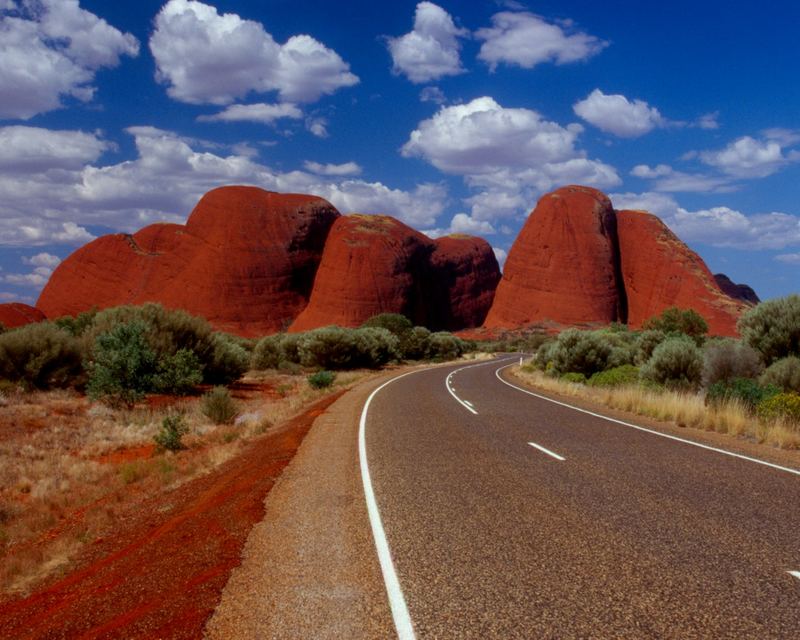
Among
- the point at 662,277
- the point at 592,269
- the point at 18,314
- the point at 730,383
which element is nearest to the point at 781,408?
the point at 730,383

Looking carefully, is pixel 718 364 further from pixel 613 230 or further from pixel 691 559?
pixel 613 230

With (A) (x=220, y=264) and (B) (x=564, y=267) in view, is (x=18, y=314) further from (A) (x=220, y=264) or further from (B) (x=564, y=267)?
(B) (x=564, y=267)

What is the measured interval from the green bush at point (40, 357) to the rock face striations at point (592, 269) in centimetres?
7523

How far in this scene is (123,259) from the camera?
95188mm

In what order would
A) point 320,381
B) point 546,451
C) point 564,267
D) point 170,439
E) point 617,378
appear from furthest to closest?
point 564,267, point 320,381, point 617,378, point 170,439, point 546,451

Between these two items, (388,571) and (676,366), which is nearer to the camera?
(388,571)

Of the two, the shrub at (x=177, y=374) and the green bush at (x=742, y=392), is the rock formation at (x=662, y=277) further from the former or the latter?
the shrub at (x=177, y=374)

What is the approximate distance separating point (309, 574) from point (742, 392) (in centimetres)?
1264

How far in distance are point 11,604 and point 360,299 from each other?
83.9 metres

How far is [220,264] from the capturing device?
88875mm

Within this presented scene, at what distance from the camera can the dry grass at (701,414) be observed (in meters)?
11.3

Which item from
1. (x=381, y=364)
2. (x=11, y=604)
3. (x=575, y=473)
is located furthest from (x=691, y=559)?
(x=381, y=364)

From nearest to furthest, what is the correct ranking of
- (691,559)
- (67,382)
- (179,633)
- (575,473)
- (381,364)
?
(179,633), (691,559), (575,473), (67,382), (381,364)

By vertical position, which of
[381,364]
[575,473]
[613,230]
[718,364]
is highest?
[613,230]
